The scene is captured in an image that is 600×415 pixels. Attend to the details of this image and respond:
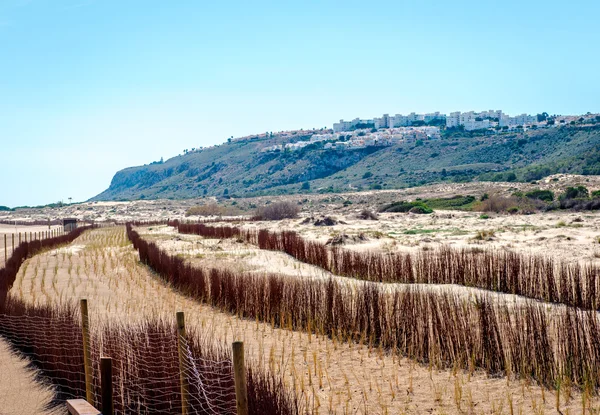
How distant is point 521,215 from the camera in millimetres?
34125

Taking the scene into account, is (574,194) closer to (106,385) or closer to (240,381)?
(106,385)

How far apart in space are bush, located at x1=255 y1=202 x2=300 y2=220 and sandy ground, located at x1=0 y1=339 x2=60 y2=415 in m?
35.9

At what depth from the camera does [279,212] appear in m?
45.7

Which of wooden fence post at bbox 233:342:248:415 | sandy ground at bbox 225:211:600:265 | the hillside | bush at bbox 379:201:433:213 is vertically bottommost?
sandy ground at bbox 225:211:600:265

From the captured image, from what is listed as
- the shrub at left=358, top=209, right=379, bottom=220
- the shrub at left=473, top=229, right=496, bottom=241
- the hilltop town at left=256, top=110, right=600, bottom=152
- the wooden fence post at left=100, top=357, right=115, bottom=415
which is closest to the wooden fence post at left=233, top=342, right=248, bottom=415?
the wooden fence post at left=100, top=357, right=115, bottom=415

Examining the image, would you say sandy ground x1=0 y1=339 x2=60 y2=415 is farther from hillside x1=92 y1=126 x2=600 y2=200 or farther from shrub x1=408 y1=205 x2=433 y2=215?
hillside x1=92 y1=126 x2=600 y2=200

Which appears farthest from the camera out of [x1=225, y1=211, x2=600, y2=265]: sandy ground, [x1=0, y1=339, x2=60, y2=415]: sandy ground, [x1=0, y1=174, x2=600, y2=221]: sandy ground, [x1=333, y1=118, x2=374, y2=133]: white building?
[x1=333, y1=118, x2=374, y2=133]: white building

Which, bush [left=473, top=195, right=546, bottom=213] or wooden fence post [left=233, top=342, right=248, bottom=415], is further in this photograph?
bush [left=473, top=195, right=546, bottom=213]

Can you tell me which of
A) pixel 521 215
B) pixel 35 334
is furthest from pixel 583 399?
pixel 521 215

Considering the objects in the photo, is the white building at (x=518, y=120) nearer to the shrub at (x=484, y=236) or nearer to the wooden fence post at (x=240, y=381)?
the shrub at (x=484, y=236)

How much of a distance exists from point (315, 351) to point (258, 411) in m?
3.33

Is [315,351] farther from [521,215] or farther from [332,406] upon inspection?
[521,215]

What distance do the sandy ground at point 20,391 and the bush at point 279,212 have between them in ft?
118

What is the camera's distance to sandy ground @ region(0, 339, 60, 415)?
7203 millimetres
